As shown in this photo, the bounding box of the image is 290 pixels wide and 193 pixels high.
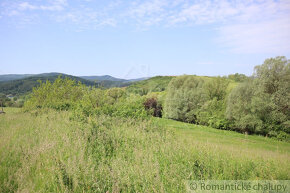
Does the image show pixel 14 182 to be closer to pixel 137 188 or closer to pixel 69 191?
pixel 69 191

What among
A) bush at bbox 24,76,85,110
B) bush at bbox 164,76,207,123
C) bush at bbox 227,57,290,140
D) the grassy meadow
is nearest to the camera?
the grassy meadow

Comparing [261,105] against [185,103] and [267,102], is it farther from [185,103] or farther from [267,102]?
[185,103]

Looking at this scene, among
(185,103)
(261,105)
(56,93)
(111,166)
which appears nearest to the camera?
(111,166)

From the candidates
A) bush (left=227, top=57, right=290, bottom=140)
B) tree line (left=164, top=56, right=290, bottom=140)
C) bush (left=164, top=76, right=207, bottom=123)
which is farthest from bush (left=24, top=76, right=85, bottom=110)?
bush (left=164, top=76, right=207, bottom=123)

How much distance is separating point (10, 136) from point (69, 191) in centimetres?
536

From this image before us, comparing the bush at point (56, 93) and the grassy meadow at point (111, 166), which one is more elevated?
the bush at point (56, 93)

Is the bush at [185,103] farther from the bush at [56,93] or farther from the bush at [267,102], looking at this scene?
the bush at [56,93]

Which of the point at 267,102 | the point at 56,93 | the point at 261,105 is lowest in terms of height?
the point at 261,105

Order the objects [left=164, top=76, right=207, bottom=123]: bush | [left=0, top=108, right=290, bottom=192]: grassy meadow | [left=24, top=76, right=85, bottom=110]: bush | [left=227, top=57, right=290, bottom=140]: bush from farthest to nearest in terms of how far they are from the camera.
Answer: [left=164, top=76, right=207, bottom=123]: bush → [left=227, top=57, right=290, bottom=140]: bush → [left=24, top=76, right=85, bottom=110]: bush → [left=0, top=108, right=290, bottom=192]: grassy meadow

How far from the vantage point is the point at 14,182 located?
4.79 m

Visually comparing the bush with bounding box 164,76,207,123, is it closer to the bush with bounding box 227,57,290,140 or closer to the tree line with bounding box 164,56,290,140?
the tree line with bounding box 164,56,290,140

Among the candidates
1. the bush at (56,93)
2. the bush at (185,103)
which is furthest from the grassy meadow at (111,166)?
the bush at (185,103)

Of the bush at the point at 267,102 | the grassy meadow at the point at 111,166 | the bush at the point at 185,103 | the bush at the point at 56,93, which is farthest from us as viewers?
the bush at the point at 185,103

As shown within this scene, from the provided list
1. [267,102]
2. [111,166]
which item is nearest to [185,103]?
[267,102]
